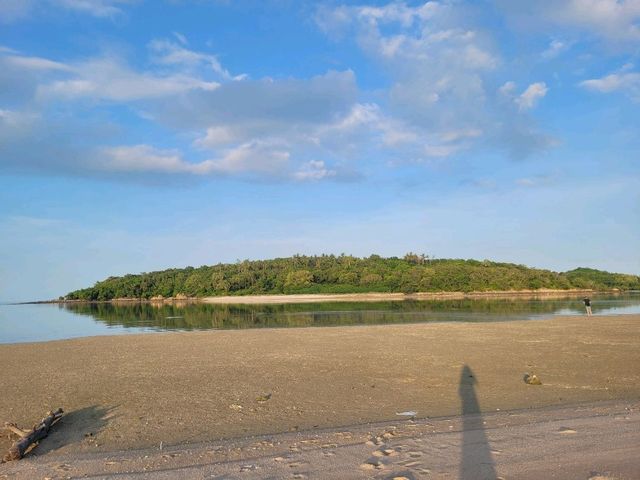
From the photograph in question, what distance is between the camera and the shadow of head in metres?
8.56

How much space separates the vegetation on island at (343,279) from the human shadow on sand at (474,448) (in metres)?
109

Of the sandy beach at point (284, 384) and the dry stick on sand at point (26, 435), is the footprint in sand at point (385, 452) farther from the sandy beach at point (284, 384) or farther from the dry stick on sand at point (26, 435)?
the dry stick on sand at point (26, 435)

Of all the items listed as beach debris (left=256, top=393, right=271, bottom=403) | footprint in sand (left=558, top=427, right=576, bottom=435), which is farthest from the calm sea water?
footprint in sand (left=558, top=427, right=576, bottom=435)

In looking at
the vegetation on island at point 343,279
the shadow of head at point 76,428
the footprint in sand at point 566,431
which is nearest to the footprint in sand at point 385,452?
the footprint in sand at point 566,431

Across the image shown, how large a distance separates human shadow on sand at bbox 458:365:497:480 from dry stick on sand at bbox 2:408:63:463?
642cm

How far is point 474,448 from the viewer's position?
23.1ft

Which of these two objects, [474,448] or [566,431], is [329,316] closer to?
[566,431]

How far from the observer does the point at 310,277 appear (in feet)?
440

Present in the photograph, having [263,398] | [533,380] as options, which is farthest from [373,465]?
[533,380]

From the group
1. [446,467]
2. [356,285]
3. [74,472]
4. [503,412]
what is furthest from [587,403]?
[356,285]

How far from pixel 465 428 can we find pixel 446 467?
2170 mm

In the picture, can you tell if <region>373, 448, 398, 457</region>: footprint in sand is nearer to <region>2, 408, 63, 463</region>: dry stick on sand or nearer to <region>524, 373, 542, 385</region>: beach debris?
<region>2, 408, 63, 463</region>: dry stick on sand

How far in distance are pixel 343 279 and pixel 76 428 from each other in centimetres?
12339

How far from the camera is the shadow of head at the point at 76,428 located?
8562 millimetres
